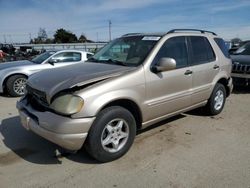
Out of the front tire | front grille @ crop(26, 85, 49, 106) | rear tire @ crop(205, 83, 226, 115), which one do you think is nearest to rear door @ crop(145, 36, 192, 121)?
the front tire

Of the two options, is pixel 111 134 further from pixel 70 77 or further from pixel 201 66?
pixel 201 66

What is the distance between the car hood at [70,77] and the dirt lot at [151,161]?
Result: 98cm

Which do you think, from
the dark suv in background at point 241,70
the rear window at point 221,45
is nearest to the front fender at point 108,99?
the rear window at point 221,45

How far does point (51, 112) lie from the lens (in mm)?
3346

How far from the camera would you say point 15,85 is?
7.91 meters

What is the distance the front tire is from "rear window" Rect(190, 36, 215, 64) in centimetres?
192

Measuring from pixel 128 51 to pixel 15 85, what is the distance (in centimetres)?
482

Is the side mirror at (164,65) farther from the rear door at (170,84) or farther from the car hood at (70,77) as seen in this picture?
the car hood at (70,77)

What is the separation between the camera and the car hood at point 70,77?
340 centimetres

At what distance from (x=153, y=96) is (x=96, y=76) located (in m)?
0.97

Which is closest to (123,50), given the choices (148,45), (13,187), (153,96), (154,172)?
(148,45)

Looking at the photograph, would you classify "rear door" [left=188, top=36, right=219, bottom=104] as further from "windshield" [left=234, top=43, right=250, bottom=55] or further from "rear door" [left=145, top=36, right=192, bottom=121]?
"windshield" [left=234, top=43, right=250, bottom=55]

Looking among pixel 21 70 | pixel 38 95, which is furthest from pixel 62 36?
pixel 38 95

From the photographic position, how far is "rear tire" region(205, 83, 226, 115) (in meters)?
5.48
